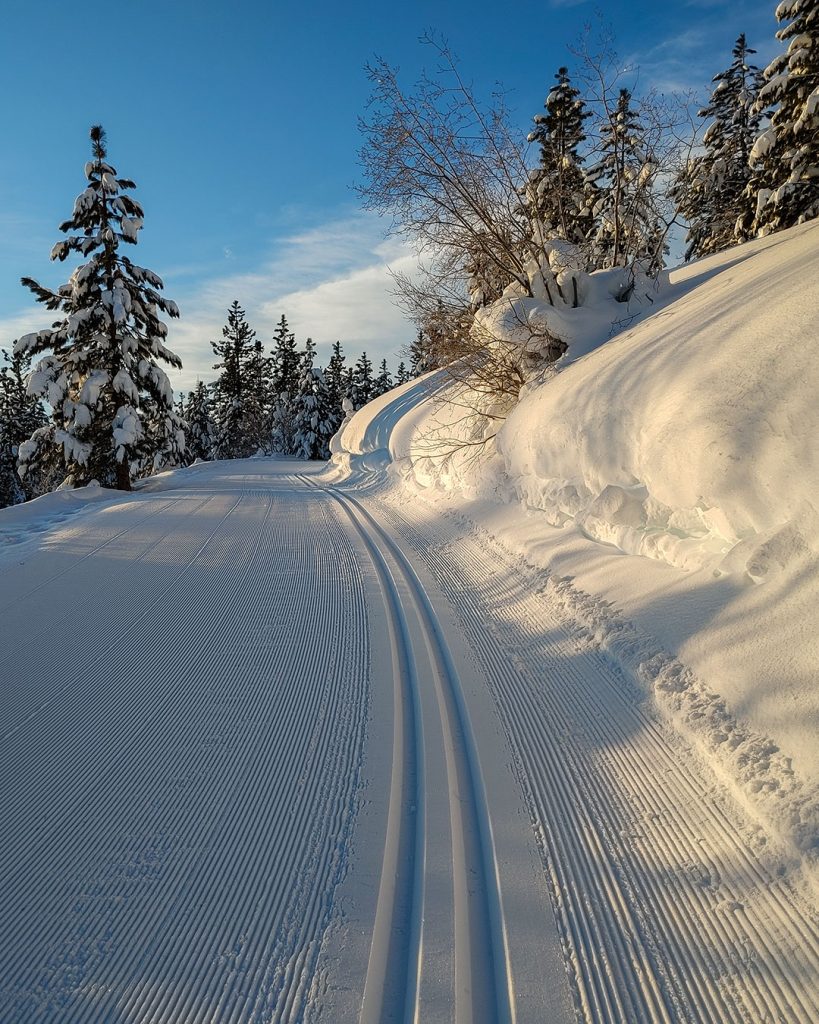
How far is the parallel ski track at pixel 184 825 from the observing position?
1977mm

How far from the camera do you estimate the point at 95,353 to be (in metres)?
16.1

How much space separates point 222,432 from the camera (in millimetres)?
49656

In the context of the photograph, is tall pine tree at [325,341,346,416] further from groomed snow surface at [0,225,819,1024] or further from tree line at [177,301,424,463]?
groomed snow surface at [0,225,819,1024]

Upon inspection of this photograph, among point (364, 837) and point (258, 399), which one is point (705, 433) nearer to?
point (364, 837)

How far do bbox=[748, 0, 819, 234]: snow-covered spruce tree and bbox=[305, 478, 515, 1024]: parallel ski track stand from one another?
16.4 metres

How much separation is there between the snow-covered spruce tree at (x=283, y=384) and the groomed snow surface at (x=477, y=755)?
3969 cm

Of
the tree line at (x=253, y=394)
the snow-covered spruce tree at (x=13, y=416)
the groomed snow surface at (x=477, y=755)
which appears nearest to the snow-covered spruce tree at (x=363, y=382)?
the tree line at (x=253, y=394)

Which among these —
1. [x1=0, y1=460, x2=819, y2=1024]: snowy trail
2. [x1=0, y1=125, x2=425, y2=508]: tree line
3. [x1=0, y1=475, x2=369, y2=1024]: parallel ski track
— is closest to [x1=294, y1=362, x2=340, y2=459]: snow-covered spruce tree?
[x1=0, y1=125, x2=425, y2=508]: tree line

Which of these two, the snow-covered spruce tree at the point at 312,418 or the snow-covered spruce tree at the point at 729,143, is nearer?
the snow-covered spruce tree at the point at 729,143

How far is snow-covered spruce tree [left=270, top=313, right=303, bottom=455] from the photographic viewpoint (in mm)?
45438

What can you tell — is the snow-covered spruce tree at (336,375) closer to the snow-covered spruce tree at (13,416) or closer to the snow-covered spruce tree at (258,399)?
the snow-covered spruce tree at (258,399)

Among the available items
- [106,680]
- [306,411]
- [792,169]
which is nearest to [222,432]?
[306,411]

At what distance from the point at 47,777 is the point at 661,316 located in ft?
28.6

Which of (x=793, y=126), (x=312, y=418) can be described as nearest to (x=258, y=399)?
(x=312, y=418)
